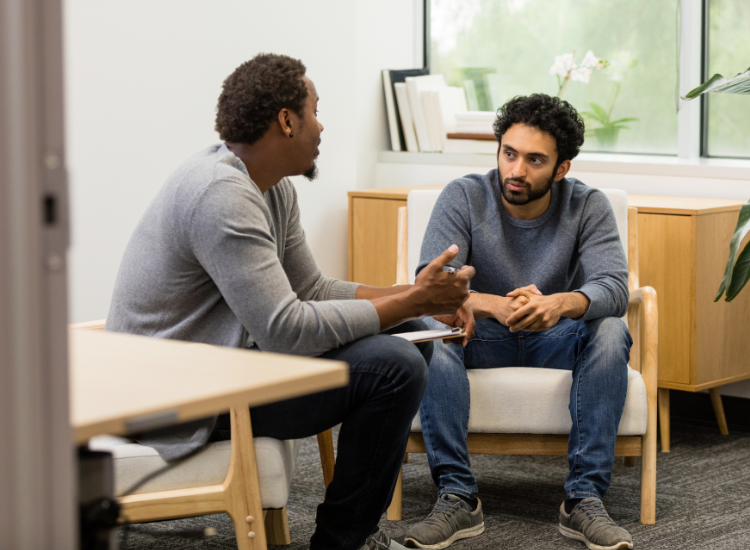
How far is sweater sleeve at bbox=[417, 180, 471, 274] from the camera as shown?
2408mm

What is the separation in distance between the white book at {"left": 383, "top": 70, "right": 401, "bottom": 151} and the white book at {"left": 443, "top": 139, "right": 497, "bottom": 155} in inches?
9.0

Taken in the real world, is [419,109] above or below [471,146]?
above

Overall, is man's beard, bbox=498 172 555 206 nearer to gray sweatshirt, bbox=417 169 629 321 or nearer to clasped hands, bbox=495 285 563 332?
gray sweatshirt, bbox=417 169 629 321

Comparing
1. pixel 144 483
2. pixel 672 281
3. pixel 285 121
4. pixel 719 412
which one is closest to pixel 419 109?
pixel 672 281

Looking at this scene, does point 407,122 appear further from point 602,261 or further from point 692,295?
point 602,261

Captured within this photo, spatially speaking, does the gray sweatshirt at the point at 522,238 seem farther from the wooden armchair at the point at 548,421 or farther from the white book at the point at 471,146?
the white book at the point at 471,146

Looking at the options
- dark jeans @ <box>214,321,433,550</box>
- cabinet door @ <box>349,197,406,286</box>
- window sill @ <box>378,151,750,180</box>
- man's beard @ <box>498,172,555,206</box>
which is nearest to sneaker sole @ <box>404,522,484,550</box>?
dark jeans @ <box>214,321,433,550</box>

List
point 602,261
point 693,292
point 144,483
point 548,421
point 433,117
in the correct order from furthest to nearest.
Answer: point 433,117
point 693,292
point 602,261
point 548,421
point 144,483

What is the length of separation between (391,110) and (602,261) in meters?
1.82

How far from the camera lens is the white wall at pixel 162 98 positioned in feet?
8.91

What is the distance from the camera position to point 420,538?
2098 millimetres

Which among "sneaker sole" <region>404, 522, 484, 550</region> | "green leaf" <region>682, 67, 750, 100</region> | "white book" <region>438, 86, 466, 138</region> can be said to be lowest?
"sneaker sole" <region>404, 522, 484, 550</region>

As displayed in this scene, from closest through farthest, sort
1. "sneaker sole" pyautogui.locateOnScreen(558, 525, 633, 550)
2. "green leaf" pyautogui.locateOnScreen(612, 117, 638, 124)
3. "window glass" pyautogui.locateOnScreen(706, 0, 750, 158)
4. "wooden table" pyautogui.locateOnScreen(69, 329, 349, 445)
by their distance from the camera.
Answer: "wooden table" pyautogui.locateOnScreen(69, 329, 349, 445) → "sneaker sole" pyautogui.locateOnScreen(558, 525, 633, 550) → "window glass" pyautogui.locateOnScreen(706, 0, 750, 158) → "green leaf" pyautogui.locateOnScreen(612, 117, 638, 124)

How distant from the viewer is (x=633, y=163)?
3.45 meters
